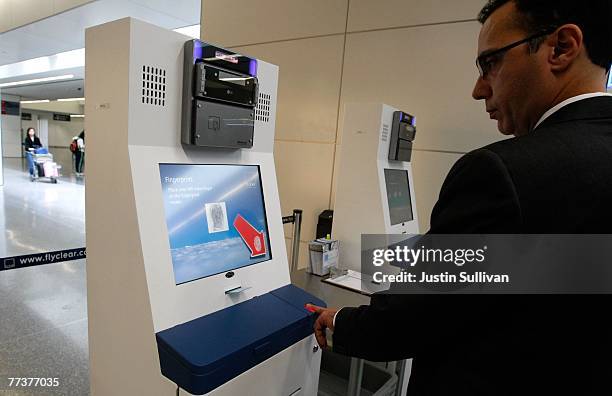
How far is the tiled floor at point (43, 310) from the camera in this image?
2.35m

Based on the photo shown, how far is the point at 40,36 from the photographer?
21.5ft

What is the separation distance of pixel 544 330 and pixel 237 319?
0.81m

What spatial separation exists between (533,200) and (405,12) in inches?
113

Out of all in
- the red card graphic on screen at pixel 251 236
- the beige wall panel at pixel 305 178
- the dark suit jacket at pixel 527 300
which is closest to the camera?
the dark suit jacket at pixel 527 300

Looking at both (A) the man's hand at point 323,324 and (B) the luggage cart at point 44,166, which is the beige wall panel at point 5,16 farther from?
(A) the man's hand at point 323,324

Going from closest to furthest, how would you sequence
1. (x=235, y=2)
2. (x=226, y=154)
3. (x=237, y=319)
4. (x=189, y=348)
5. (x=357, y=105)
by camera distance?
(x=189, y=348) < (x=237, y=319) < (x=226, y=154) < (x=357, y=105) < (x=235, y=2)

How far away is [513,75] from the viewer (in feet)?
2.45

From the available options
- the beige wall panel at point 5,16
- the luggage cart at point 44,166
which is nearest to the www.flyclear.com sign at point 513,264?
the beige wall panel at point 5,16

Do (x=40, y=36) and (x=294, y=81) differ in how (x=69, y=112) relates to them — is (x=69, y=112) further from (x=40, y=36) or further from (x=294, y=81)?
(x=294, y=81)

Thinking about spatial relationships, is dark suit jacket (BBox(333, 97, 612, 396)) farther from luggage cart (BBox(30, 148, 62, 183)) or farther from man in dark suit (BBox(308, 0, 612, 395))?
luggage cart (BBox(30, 148, 62, 183))

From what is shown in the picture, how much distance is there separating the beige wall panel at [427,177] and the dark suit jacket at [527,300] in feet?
7.55

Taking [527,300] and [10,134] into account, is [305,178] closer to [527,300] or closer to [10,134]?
[527,300]

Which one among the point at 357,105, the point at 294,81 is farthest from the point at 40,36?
the point at 357,105

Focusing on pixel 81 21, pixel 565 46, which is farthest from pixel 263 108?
pixel 81 21
